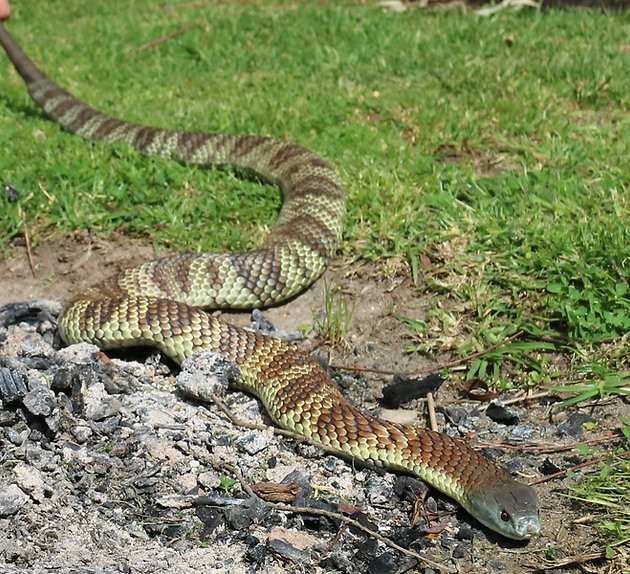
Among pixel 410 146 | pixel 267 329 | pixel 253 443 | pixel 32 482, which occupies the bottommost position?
pixel 267 329

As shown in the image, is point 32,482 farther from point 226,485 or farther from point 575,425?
point 575,425

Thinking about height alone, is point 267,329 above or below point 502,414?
below

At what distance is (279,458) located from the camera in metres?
3.95

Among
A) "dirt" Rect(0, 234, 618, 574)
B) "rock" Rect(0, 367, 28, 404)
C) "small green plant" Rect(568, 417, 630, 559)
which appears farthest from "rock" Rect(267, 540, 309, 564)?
"rock" Rect(0, 367, 28, 404)

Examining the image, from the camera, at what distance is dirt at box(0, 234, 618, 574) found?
3209mm

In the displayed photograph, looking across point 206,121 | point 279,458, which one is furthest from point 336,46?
point 279,458

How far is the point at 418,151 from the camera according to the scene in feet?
21.9

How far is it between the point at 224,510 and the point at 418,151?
13.1ft

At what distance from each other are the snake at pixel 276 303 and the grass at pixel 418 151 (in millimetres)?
226

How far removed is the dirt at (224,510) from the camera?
3.21 m

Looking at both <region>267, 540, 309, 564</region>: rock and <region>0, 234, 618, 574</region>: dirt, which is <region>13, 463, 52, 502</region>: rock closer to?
<region>0, 234, 618, 574</region>: dirt

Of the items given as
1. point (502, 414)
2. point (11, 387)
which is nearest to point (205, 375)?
point (11, 387)

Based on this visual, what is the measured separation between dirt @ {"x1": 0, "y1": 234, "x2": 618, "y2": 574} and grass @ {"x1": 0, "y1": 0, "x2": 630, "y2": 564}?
1.78 feet

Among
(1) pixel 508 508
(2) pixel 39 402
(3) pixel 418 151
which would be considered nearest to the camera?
(1) pixel 508 508
